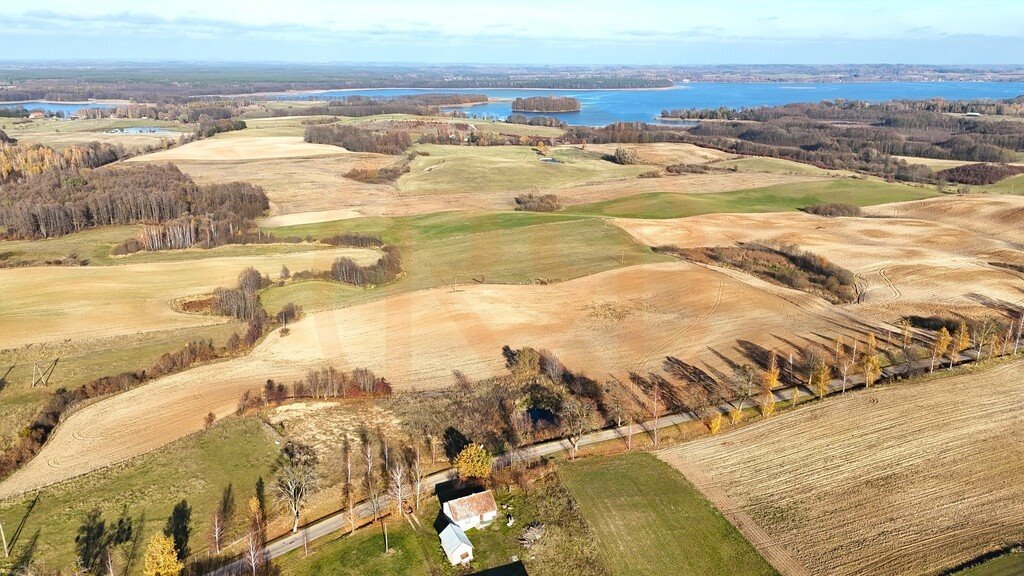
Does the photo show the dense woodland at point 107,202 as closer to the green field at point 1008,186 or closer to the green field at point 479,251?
the green field at point 479,251

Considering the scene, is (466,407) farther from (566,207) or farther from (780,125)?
(780,125)

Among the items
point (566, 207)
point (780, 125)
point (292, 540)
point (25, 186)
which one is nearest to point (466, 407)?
point (292, 540)

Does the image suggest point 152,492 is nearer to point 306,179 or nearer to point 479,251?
point 479,251

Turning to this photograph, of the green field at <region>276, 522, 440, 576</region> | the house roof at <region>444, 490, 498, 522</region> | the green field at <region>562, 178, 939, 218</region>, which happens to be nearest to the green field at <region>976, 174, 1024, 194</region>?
the green field at <region>562, 178, 939, 218</region>

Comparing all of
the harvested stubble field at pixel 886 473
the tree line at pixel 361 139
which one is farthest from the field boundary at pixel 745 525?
the tree line at pixel 361 139

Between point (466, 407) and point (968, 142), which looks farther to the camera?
point (968, 142)

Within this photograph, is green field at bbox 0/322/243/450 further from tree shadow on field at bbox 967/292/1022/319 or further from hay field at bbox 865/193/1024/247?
hay field at bbox 865/193/1024/247
